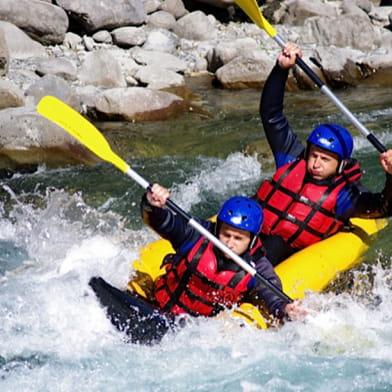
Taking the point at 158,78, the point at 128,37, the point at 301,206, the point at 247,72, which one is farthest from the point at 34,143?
the point at 128,37

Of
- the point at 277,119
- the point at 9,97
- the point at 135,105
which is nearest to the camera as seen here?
the point at 277,119

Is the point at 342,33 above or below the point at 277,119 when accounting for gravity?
below

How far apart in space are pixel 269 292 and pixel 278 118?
1.77m

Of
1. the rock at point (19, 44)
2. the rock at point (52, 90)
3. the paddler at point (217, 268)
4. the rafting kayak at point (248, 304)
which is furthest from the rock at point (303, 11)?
the paddler at point (217, 268)

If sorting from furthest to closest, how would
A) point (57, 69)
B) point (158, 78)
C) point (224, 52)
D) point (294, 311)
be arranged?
1. point (224, 52)
2. point (158, 78)
3. point (57, 69)
4. point (294, 311)

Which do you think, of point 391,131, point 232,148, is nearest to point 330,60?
point 391,131

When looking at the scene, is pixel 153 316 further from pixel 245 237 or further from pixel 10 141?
pixel 10 141

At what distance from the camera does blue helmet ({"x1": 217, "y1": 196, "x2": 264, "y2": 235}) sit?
4.11 metres

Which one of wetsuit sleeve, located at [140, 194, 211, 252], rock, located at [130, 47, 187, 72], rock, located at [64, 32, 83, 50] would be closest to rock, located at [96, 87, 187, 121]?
rock, located at [130, 47, 187, 72]

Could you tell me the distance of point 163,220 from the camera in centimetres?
425

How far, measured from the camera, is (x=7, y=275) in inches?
207

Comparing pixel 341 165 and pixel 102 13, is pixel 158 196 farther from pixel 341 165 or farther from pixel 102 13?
pixel 102 13

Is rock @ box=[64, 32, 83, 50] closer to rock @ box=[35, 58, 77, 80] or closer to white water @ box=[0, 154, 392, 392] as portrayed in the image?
rock @ box=[35, 58, 77, 80]

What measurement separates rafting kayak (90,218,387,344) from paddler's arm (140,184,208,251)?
0.39 meters
